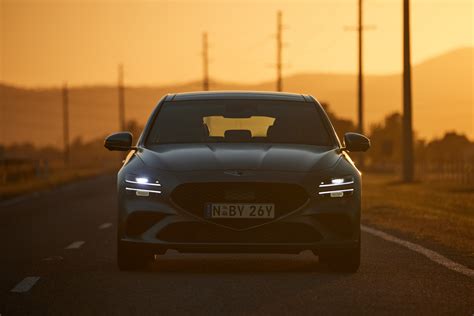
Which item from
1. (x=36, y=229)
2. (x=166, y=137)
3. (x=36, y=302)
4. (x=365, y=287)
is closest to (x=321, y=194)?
(x=365, y=287)

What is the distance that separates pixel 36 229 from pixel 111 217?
12.7ft

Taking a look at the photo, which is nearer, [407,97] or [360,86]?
[407,97]

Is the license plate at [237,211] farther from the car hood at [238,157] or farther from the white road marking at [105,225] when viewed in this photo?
the white road marking at [105,225]

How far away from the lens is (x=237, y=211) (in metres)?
11.7

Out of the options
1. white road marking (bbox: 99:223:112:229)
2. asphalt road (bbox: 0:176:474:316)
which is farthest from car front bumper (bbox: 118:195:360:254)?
white road marking (bbox: 99:223:112:229)

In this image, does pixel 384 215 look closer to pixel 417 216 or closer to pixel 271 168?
pixel 417 216

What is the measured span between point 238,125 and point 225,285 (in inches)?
127

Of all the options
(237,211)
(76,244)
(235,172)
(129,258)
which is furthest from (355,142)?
(76,244)

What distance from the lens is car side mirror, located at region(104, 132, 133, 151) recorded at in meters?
13.1

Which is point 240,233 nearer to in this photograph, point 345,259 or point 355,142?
point 345,259

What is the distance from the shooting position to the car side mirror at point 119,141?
43.1ft

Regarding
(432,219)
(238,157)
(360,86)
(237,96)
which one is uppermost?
(360,86)

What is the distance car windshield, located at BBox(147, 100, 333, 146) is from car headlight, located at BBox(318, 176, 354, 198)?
1057 mm

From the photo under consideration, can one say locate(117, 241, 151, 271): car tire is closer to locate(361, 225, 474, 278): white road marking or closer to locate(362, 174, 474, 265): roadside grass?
locate(361, 225, 474, 278): white road marking
